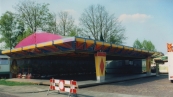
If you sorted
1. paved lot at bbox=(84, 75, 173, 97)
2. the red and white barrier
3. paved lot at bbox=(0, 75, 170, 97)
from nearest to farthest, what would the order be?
the red and white barrier
paved lot at bbox=(0, 75, 170, 97)
paved lot at bbox=(84, 75, 173, 97)

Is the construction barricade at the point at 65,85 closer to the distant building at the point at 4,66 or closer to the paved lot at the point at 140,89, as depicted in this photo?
the paved lot at the point at 140,89

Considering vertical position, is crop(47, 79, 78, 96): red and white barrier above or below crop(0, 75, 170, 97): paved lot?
above

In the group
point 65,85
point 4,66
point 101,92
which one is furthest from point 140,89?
point 4,66

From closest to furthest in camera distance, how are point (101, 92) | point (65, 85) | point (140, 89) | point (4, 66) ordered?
1. point (65, 85)
2. point (101, 92)
3. point (140, 89)
4. point (4, 66)

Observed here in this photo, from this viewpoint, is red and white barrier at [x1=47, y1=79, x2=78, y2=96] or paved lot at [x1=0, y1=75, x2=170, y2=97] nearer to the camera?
red and white barrier at [x1=47, y1=79, x2=78, y2=96]

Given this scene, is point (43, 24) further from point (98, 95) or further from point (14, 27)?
point (98, 95)

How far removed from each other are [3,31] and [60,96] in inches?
1313

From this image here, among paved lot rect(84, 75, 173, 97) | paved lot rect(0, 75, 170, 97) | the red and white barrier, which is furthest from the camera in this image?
paved lot rect(84, 75, 173, 97)

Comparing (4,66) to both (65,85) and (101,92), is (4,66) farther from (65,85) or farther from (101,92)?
(101,92)

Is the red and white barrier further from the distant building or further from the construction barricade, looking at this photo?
the distant building

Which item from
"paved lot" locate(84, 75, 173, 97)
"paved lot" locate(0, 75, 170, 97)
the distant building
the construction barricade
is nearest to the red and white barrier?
the construction barricade

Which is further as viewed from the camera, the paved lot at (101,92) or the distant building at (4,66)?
the distant building at (4,66)

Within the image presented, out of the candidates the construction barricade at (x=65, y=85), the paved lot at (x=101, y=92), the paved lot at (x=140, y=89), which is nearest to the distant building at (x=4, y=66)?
the paved lot at (x=101, y=92)

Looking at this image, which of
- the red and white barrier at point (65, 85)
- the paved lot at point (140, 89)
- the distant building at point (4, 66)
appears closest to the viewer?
the red and white barrier at point (65, 85)
